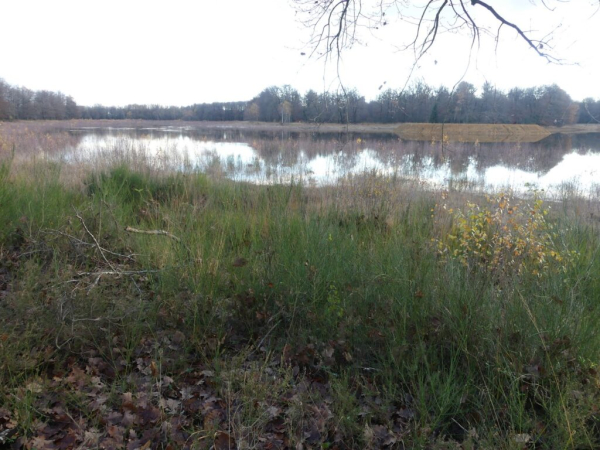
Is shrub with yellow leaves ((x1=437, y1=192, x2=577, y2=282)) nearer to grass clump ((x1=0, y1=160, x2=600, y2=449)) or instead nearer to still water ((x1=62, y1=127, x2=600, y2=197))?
grass clump ((x1=0, y1=160, x2=600, y2=449))

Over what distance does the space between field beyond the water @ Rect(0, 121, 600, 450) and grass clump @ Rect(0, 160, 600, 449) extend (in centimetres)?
2

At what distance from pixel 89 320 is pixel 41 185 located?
4.70 metres

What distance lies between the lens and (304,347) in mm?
3439

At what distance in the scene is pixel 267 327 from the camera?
3.72m

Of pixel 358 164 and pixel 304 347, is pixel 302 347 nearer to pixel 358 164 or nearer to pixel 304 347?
pixel 304 347

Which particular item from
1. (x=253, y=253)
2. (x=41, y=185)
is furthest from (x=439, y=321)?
(x=41, y=185)

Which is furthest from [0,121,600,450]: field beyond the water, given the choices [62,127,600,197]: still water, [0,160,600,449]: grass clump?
[62,127,600,197]: still water

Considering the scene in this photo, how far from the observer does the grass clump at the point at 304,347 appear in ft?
8.64

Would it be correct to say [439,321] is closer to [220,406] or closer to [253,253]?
[220,406]

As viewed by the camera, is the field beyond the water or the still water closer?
the field beyond the water

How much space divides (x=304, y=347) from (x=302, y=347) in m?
0.02

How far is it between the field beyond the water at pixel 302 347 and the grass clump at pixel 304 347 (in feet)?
0.05

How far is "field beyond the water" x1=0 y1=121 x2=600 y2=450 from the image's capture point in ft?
8.61

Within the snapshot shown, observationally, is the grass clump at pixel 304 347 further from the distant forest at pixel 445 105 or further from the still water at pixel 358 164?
the still water at pixel 358 164
